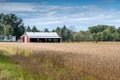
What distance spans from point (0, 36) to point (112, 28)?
49.7 metres

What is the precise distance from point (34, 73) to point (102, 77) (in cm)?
355

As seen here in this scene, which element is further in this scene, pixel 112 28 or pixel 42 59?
pixel 112 28

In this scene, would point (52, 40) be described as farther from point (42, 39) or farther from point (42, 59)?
point (42, 59)

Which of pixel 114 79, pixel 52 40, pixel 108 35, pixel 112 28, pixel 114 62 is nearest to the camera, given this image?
pixel 114 79

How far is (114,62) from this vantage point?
1242 cm

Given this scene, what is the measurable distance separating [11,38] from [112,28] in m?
46.6

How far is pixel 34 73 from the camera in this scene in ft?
43.7

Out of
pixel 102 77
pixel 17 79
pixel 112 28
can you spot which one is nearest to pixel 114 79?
pixel 102 77

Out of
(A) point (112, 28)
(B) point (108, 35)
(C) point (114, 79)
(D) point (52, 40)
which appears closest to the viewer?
(C) point (114, 79)

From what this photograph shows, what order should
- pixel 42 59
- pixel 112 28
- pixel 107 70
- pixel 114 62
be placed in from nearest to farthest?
pixel 107 70, pixel 114 62, pixel 42 59, pixel 112 28

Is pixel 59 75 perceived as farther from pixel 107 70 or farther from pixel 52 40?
pixel 52 40

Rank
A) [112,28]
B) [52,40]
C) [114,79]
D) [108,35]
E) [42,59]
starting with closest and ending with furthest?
[114,79]
[42,59]
[52,40]
[108,35]
[112,28]

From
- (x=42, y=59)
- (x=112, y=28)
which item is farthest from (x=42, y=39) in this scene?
(x=42, y=59)

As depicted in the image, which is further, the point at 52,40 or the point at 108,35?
the point at 108,35
